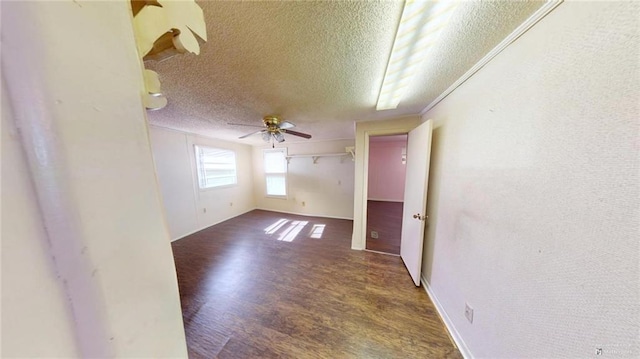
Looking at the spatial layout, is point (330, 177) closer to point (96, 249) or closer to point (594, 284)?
point (594, 284)

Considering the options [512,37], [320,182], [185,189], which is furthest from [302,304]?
[185,189]

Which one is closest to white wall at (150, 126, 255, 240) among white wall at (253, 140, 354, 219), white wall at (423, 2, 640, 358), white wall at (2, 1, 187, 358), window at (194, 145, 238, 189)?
window at (194, 145, 238, 189)

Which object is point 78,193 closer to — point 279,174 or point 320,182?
point 320,182

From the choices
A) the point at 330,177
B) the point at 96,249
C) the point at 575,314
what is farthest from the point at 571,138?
the point at 330,177

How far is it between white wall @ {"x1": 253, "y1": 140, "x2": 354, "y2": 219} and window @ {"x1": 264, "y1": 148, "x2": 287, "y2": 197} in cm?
14

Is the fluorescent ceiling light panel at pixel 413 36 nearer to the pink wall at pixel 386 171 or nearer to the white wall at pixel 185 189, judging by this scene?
the white wall at pixel 185 189

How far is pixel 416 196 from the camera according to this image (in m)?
2.05

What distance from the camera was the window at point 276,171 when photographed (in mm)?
4594

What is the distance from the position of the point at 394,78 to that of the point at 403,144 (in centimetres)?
453

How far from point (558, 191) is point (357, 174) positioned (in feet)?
6.28

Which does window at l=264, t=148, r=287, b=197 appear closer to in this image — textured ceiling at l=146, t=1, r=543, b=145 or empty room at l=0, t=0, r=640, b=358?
empty room at l=0, t=0, r=640, b=358

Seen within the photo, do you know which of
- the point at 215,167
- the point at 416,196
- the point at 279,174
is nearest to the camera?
the point at 416,196

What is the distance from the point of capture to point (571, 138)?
737 millimetres

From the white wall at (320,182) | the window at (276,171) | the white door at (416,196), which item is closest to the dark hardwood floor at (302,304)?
the white door at (416,196)
